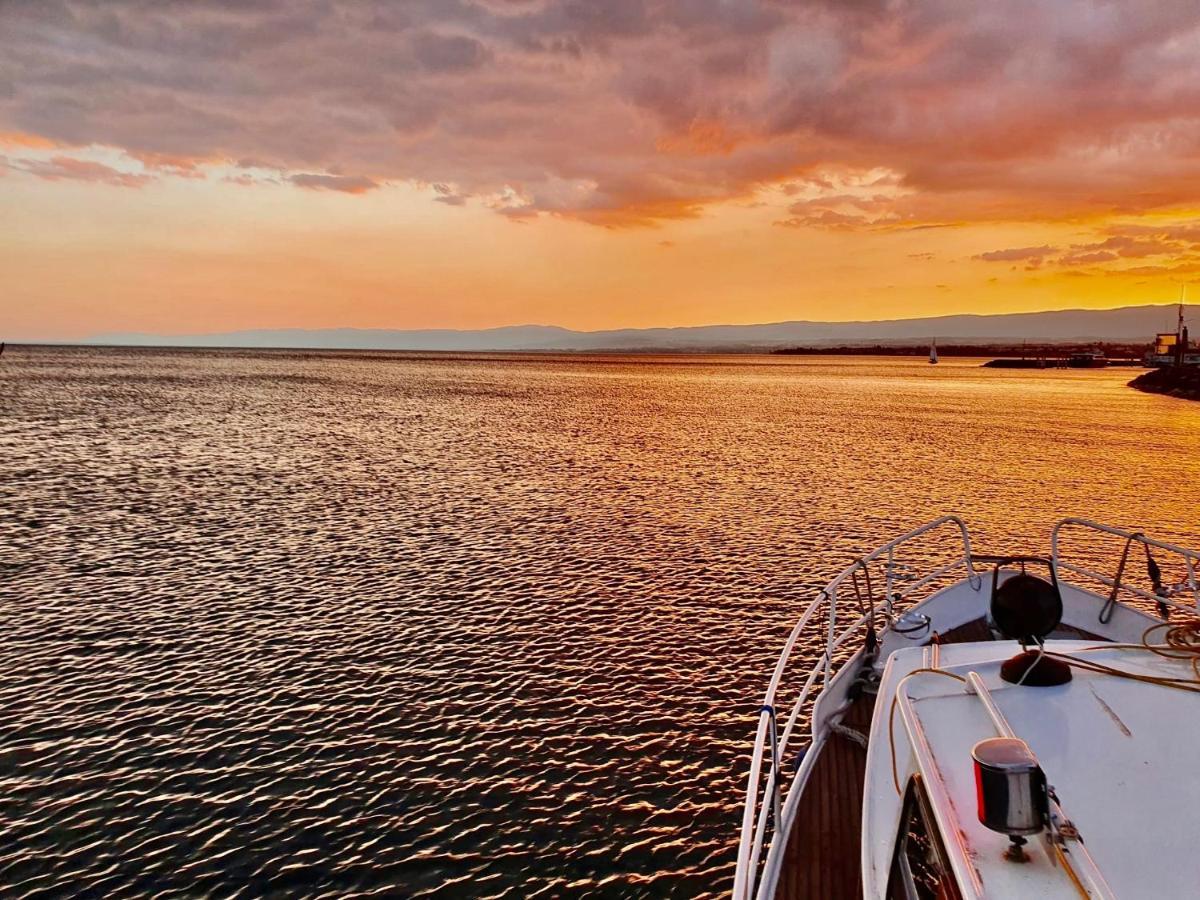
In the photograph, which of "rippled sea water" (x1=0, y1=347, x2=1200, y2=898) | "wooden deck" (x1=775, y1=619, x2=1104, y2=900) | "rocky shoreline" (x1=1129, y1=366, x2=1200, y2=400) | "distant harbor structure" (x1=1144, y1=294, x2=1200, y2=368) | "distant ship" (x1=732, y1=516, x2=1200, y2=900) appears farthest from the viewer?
"distant harbor structure" (x1=1144, y1=294, x2=1200, y2=368)

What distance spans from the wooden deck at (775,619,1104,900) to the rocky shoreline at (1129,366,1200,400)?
108379 mm

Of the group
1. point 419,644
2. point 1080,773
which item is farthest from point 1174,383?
point 1080,773

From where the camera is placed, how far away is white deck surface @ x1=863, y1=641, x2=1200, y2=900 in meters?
5.10

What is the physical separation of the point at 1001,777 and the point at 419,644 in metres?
14.4

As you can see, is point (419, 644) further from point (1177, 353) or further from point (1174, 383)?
point (1177, 353)

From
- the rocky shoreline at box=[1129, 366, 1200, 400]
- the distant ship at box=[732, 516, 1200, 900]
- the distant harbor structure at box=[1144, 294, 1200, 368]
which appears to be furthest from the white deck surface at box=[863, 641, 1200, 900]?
the distant harbor structure at box=[1144, 294, 1200, 368]

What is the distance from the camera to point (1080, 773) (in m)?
6.09

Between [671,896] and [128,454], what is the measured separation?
45.5 meters

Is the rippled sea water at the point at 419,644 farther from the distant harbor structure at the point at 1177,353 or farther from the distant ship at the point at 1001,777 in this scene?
the distant harbor structure at the point at 1177,353

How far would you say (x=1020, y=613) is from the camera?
35.2 feet

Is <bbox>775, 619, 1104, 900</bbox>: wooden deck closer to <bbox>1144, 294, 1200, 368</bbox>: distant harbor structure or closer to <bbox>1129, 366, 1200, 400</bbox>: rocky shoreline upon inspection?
<bbox>1129, 366, 1200, 400</bbox>: rocky shoreline

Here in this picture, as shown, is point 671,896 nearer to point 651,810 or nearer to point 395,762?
point 651,810

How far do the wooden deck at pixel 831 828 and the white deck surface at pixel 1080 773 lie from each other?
127 cm

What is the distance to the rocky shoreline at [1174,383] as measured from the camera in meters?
96.4
